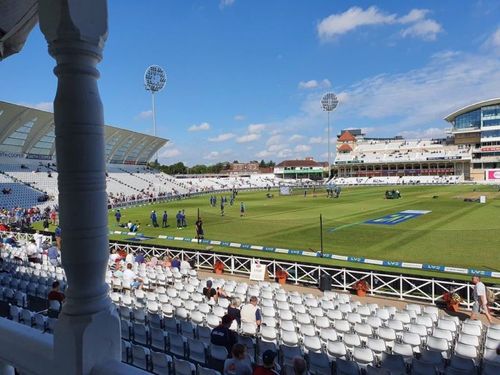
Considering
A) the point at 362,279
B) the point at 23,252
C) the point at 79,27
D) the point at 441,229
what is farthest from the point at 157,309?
the point at 441,229

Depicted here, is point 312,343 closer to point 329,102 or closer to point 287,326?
point 287,326

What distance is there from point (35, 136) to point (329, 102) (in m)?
61.6

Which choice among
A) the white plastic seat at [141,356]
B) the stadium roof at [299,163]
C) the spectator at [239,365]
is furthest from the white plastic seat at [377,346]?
the stadium roof at [299,163]

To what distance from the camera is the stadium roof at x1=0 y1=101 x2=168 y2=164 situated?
51.5m

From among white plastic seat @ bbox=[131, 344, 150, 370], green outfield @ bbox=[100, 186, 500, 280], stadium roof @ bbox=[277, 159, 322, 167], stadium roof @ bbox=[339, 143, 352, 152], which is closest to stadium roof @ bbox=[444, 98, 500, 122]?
stadium roof @ bbox=[339, 143, 352, 152]

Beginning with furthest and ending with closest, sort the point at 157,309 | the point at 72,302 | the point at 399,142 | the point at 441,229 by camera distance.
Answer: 1. the point at 399,142
2. the point at 441,229
3. the point at 157,309
4. the point at 72,302

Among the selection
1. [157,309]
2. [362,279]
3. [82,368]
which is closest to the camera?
[82,368]

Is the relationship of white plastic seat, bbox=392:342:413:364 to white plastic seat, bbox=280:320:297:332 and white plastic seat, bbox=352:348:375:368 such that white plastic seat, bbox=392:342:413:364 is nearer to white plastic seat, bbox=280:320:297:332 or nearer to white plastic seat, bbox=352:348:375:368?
white plastic seat, bbox=352:348:375:368

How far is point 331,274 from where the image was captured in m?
15.7

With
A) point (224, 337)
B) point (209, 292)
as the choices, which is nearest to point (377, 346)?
point (224, 337)

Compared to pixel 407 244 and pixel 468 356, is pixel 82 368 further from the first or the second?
pixel 407 244

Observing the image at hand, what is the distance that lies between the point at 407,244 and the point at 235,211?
2199 centimetres

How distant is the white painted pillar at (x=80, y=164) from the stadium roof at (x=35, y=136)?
4395 centimetres

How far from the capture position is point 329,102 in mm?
93062
